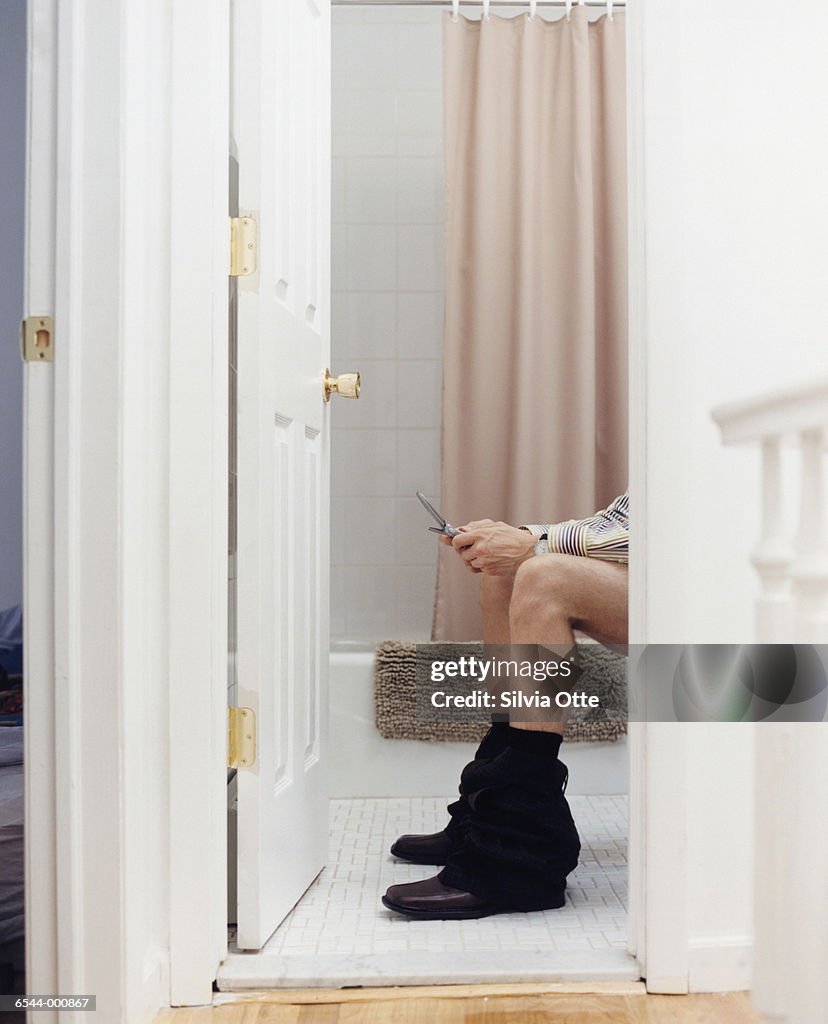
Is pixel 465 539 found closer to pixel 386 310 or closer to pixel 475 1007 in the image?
pixel 475 1007

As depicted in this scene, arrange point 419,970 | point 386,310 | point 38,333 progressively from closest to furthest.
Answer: point 38,333
point 419,970
point 386,310

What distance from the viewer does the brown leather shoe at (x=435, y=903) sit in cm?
146

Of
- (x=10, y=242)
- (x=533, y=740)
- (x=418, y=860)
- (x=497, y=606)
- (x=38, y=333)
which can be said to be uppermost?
(x=10, y=242)

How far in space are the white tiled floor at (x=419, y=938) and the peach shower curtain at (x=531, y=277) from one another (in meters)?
0.79

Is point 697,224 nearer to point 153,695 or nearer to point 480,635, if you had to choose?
point 153,695

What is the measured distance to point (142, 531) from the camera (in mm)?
1150

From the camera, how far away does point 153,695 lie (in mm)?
1182

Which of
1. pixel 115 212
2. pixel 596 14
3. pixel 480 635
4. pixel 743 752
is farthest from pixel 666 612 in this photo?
pixel 596 14

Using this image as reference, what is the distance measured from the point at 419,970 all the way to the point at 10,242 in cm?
158

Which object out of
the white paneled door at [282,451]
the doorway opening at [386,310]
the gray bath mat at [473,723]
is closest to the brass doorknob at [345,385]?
the white paneled door at [282,451]

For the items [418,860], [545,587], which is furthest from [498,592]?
[418,860]

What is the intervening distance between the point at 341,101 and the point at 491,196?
58 centimetres

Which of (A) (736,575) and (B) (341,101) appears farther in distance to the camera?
(B) (341,101)

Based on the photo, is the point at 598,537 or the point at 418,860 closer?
the point at 598,537
